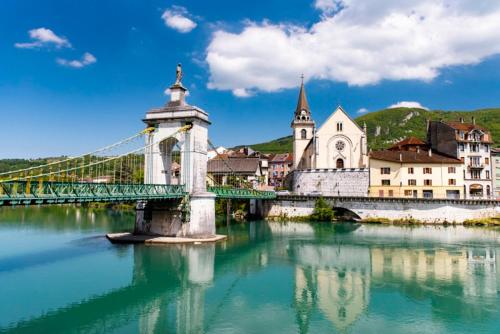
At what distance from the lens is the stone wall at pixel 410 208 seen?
43188 mm

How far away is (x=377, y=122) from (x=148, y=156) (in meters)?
139

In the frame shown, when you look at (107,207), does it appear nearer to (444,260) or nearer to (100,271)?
(100,271)

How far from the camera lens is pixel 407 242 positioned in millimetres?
31656

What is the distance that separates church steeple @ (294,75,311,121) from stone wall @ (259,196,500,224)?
648 inches

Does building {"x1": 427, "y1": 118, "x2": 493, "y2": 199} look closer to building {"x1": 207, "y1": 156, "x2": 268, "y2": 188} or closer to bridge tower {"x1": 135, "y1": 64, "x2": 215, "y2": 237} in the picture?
building {"x1": 207, "y1": 156, "x2": 268, "y2": 188}

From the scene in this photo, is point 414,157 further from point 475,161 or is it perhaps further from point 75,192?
point 75,192

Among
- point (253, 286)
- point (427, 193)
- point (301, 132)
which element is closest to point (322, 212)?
point (427, 193)

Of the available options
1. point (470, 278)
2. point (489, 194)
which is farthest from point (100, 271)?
point (489, 194)

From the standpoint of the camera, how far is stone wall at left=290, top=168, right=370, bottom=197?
49.8 m

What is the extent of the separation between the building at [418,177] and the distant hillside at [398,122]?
232ft

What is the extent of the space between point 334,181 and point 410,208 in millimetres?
10332

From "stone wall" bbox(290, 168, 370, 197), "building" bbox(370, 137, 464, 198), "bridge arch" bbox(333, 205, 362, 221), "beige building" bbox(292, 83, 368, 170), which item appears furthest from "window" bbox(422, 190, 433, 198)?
"bridge arch" bbox(333, 205, 362, 221)

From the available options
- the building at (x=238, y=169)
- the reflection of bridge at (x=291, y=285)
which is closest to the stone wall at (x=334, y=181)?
the building at (x=238, y=169)

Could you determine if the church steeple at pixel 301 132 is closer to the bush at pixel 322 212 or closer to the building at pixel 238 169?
the building at pixel 238 169
